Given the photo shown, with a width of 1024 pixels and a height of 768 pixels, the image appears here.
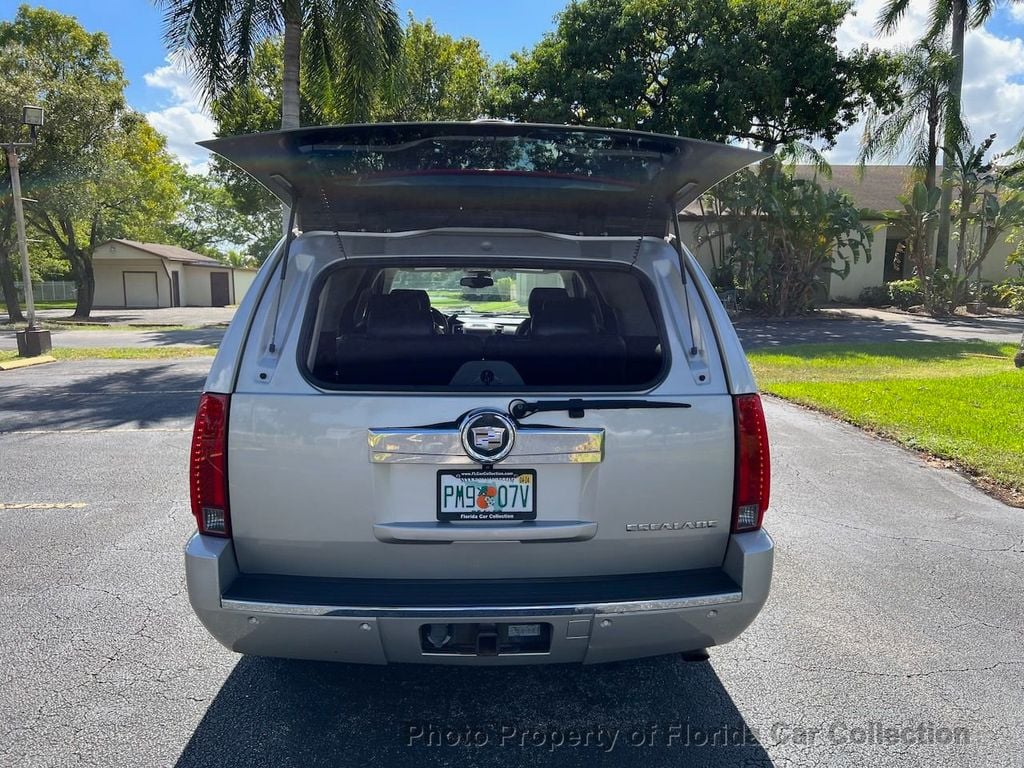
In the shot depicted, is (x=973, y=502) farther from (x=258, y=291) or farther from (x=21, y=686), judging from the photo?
(x=21, y=686)

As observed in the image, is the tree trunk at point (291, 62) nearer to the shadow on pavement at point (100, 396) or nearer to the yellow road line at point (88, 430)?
the shadow on pavement at point (100, 396)

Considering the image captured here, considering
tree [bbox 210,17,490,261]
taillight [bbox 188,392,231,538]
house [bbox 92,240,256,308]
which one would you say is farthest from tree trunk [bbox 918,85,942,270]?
house [bbox 92,240,256,308]

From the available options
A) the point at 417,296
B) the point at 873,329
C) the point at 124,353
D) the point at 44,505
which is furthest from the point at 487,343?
the point at 873,329

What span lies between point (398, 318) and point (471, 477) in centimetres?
95

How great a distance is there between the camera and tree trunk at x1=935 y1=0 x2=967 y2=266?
23578 millimetres

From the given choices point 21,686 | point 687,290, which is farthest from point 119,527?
point 687,290

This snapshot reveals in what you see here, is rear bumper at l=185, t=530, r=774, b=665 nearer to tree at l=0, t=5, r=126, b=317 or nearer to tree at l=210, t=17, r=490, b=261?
tree at l=210, t=17, r=490, b=261

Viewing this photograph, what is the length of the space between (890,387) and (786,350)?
15.4 ft

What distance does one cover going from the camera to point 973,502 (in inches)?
214

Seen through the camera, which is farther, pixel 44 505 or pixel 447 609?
pixel 44 505

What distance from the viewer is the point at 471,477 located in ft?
7.97

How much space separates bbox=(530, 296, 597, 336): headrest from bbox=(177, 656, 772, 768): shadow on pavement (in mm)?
1453

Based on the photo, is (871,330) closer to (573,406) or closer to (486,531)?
(573,406)

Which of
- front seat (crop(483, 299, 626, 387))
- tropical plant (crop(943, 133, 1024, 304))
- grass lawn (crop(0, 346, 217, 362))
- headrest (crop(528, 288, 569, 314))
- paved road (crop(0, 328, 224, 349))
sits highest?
tropical plant (crop(943, 133, 1024, 304))
